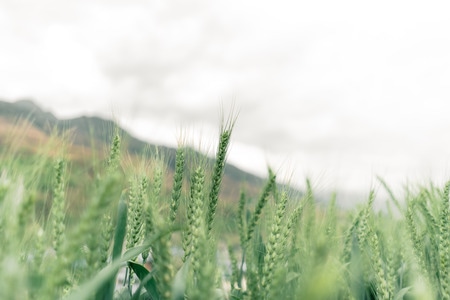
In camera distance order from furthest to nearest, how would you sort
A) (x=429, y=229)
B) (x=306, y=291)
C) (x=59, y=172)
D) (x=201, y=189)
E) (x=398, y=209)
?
(x=398, y=209), (x=429, y=229), (x=201, y=189), (x=59, y=172), (x=306, y=291)

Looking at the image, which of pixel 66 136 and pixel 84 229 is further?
pixel 66 136

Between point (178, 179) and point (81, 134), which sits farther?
point (178, 179)

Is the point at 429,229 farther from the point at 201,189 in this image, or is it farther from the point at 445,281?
the point at 201,189

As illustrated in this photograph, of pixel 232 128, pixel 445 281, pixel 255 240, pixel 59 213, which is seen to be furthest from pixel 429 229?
pixel 59 213

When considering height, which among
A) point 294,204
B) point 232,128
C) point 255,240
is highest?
point 232,128

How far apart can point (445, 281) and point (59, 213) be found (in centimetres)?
109

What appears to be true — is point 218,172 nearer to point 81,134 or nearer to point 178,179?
point 178,179

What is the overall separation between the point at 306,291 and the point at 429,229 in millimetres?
1550

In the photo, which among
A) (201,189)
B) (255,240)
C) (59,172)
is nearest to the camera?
(59,172)

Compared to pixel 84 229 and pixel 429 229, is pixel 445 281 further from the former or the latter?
pixel 84 229

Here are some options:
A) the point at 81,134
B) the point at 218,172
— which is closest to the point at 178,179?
Answer: the point at 218,172

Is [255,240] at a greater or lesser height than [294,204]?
lesser

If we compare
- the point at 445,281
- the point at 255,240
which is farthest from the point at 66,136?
the point at 445,281

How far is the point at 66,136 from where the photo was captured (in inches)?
55.9
